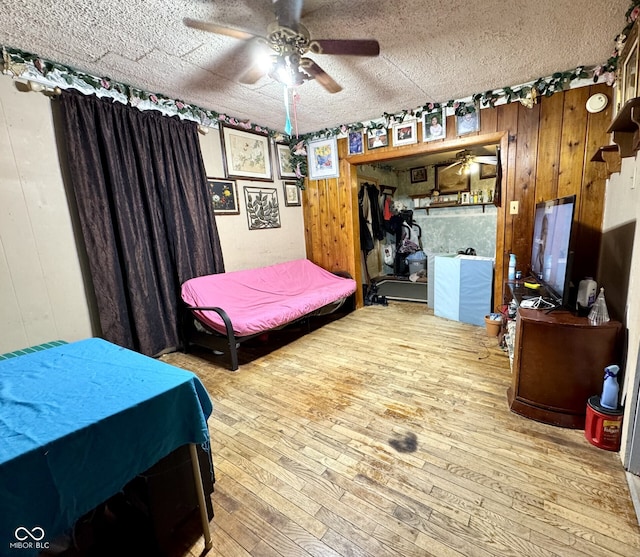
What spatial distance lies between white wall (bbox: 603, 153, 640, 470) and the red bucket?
45 millimetres

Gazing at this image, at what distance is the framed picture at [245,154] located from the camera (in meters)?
3.34

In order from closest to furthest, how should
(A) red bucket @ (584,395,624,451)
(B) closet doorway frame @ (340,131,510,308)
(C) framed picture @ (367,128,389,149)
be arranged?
(A) red bucket @ (584,395,624,451)
(B) closet doorway frame @ (340,131,510,308)
(C) framed picture @ (367,128,389,149)

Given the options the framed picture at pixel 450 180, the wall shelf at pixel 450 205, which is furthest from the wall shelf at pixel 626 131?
the framed picture at pixel 450 180

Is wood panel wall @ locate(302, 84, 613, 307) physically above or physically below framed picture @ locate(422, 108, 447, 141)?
below

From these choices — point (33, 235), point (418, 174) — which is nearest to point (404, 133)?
point (418, 174)

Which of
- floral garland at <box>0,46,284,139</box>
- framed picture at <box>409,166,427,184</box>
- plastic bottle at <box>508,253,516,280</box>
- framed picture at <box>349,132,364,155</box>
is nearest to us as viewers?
floral garland at <box>0,46,284,139</box>

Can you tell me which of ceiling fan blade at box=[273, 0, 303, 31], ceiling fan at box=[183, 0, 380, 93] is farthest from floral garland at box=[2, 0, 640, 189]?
ceiling fan blade at box=[273, 0, 303, 31]

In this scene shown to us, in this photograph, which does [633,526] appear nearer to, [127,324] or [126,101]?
[127,324]

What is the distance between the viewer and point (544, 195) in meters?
2.84

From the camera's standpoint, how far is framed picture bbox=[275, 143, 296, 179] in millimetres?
3977

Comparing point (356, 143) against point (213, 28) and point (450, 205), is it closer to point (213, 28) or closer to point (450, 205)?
point (213, 28)

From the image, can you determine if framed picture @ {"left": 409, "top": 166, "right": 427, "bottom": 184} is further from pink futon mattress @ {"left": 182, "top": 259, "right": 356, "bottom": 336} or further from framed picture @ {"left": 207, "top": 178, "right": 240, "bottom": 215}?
framed picture @ {"left": 207, "top": 178, "right": 240, "bottom": 215}

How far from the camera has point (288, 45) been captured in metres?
1.70

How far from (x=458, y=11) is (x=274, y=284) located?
9.33ft
